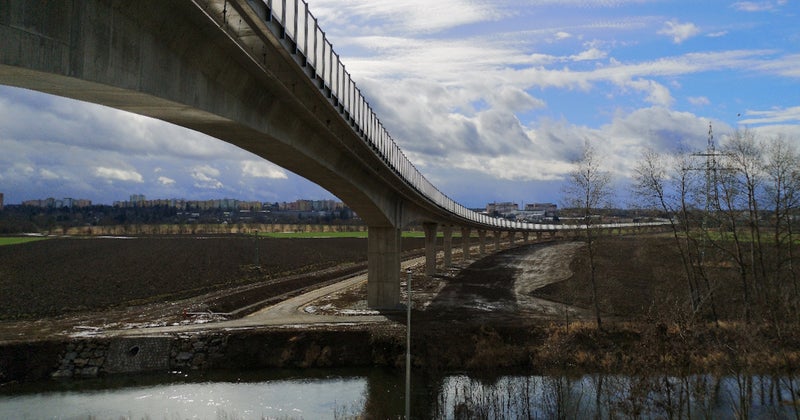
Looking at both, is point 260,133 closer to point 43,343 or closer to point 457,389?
point 457,389

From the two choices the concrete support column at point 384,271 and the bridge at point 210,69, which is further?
the concrete support column at point 384,271

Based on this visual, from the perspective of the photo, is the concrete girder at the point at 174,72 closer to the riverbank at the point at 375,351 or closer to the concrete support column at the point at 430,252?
the riverbank at the point at 375,351

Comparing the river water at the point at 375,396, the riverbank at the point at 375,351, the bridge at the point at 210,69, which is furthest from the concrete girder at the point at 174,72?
the riverbank at the point at 375,351

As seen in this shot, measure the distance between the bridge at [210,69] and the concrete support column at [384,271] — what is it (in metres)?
14.5

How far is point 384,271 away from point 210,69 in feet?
102

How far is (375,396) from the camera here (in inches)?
1025

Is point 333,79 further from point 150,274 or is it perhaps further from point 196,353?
point 150,274

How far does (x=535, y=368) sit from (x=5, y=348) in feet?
87.7

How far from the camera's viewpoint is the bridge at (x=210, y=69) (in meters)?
9.10

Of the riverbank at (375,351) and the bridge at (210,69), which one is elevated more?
the bridge at (210,69)

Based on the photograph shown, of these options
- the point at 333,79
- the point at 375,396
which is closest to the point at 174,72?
the point at 333,79

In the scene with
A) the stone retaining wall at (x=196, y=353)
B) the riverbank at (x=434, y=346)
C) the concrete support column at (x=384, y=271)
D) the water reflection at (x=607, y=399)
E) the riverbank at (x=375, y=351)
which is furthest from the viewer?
the concrete support column at (x=384, y=271)

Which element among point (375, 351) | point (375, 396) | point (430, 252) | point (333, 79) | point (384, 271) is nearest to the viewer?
point (333, 79)

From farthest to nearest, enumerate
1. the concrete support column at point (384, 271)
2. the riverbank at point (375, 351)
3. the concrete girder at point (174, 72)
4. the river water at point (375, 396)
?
the concrete support column at point (384, 271), the riverbank at point (375, 351), the river water at point (375, 396), the concrete girder at point (174, 72)
